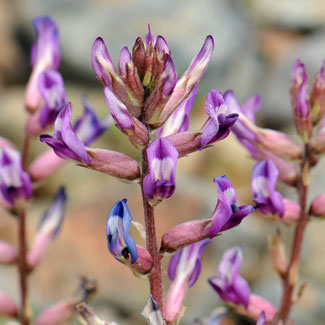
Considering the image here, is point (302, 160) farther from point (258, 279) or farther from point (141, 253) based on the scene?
point (258, 279)

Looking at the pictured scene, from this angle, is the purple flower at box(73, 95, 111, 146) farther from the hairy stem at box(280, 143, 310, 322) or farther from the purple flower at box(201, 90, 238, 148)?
the purple flower at box(201, 90, 238, 148)

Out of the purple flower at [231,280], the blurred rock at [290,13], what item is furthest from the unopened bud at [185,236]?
the blurred rock at [290,13]

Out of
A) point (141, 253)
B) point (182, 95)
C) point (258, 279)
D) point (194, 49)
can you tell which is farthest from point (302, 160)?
point (194, 49)

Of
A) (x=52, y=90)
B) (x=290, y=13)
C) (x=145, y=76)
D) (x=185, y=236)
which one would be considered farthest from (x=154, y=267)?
(x=290, y=13)

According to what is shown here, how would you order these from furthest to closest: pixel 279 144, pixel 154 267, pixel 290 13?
pixel 290 13 < pixel 279 144 < pixel 154 267

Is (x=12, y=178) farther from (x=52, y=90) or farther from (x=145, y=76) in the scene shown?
(x=145, y=76)
